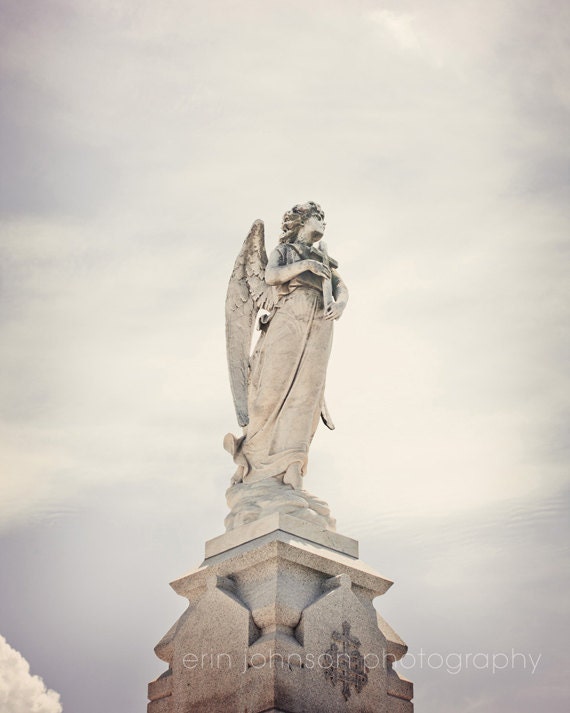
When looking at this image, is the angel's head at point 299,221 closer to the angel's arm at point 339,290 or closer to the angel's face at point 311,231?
the angel's face at point 311,231

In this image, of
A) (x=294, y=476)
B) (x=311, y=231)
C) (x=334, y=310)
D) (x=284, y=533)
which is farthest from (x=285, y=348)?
(x=284, y=533)

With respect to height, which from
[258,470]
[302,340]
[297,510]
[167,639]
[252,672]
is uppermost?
[302,340]

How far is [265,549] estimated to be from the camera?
8.46 m

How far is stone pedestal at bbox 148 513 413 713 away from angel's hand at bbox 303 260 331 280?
2802mm

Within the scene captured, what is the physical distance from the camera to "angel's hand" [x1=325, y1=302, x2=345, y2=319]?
9938 millimetres

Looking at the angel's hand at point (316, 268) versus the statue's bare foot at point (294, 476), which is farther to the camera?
the angel's hand at point (316, 268)

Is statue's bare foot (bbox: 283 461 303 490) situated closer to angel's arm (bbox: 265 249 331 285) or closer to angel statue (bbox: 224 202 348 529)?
angel statue (bbox: 224 202 348 529)

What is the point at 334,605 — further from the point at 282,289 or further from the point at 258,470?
the point at 282,289

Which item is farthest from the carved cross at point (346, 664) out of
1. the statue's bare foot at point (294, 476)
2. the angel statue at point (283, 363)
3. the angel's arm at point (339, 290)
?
the angel's arm at point (339, 290)

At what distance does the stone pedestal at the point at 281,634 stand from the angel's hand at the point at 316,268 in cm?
280

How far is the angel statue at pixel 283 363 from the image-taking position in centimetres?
944

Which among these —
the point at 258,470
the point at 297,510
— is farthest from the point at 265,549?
the point at 258,470

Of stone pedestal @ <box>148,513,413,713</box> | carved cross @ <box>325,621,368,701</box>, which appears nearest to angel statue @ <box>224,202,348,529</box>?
stone pedestal @ <box>148,513,413,713</box>

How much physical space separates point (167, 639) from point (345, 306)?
3933mm
